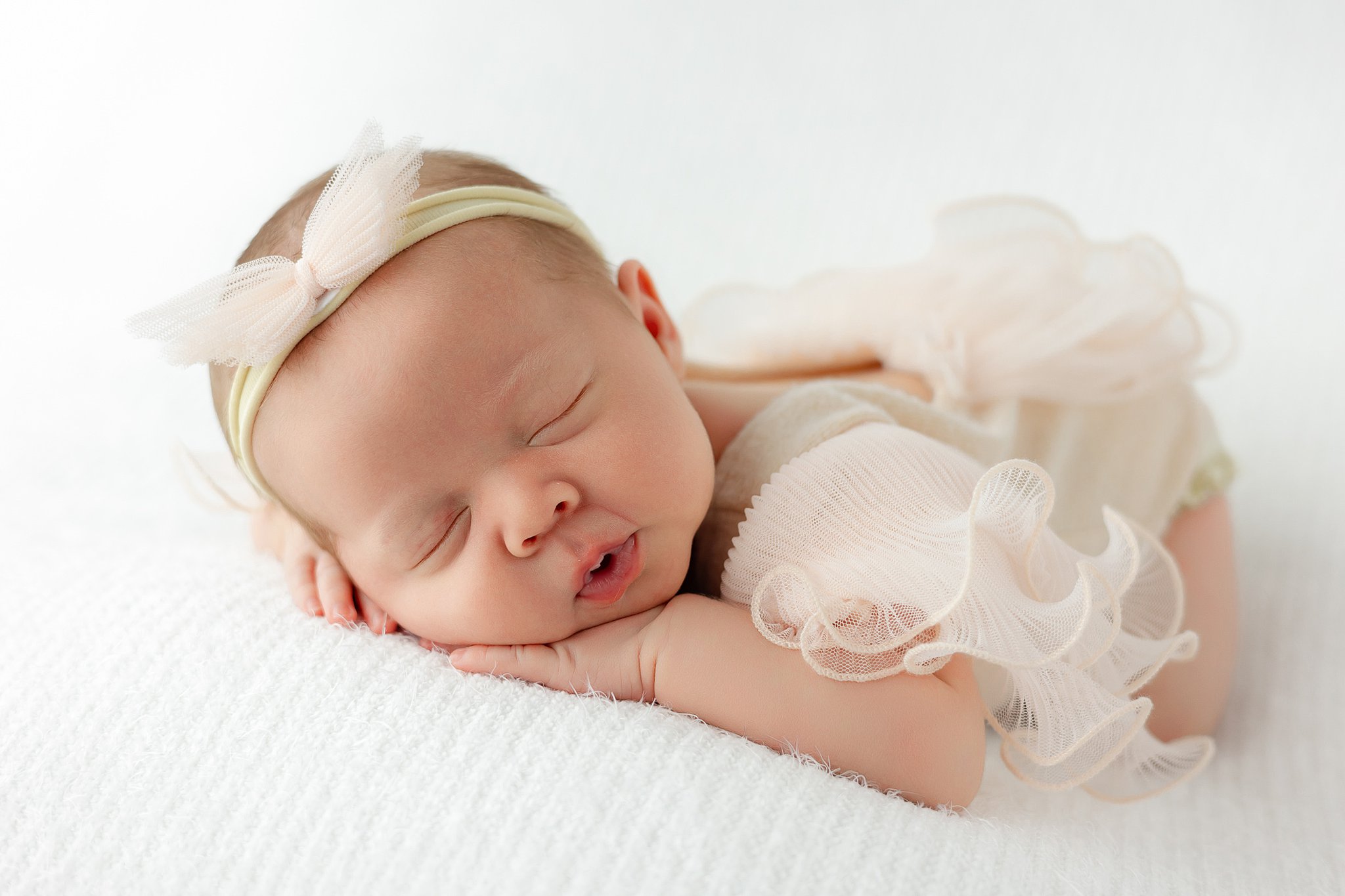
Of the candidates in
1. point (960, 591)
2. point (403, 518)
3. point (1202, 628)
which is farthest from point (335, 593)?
point (1202, 628)

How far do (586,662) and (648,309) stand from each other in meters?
0.42

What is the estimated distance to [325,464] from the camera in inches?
39.1

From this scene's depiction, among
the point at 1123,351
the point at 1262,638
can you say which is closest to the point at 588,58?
the point at 1123,351

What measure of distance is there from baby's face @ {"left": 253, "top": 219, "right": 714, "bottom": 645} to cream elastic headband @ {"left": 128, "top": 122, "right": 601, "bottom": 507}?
0.07ft

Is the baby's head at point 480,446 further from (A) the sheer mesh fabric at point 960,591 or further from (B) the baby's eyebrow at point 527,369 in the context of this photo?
(A) the sheer mesh fabric at point 960,591

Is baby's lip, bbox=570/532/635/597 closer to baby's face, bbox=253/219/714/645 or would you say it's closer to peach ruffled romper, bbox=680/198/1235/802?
baby's face, bbox=253/219/714/645

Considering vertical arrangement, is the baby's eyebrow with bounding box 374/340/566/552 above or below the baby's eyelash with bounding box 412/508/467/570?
above

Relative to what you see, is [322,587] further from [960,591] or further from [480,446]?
[960,591]

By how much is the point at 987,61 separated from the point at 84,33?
1701mm

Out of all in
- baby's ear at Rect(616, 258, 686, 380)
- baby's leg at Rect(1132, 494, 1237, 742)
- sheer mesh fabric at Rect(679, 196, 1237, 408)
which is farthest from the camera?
sheer mesh fabric at Rect(679, 196, 1237, 408)

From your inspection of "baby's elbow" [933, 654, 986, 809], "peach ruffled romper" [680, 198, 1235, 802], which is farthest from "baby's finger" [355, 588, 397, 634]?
"baby's elbow" [933, 654, 986, 809]

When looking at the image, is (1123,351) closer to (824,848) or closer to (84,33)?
(824,848)

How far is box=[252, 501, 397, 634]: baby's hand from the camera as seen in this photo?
3.55 ft

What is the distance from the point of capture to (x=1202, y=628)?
4.50 ft
